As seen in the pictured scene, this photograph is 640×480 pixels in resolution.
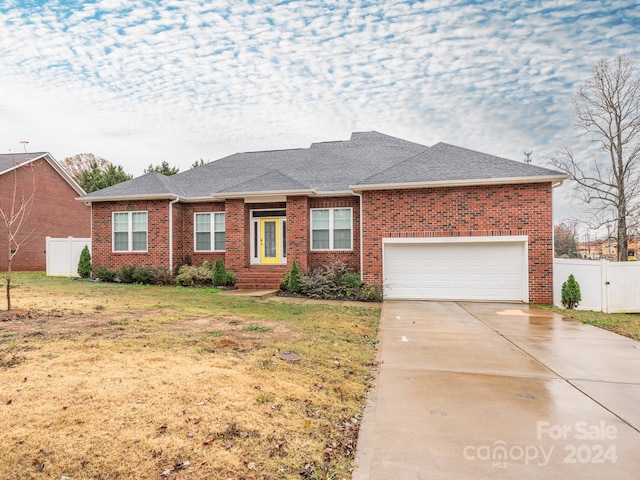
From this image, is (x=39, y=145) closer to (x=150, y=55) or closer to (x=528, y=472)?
(x=150, y=55)

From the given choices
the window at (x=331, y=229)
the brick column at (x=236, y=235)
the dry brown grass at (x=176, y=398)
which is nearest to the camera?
the dry brown grass at (x=176, y=398)

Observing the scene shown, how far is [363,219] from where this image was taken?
12.5 m

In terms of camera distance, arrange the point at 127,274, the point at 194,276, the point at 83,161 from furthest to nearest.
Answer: the point at 83,161 < the point at 127,274 < the point at 194,276

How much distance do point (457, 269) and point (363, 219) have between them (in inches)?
139

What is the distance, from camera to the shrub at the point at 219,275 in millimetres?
13883

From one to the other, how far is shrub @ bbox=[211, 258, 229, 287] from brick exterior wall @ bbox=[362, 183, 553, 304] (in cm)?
540

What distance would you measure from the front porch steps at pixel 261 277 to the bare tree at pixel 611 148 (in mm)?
17349

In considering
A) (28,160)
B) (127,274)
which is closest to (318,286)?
(127,274)

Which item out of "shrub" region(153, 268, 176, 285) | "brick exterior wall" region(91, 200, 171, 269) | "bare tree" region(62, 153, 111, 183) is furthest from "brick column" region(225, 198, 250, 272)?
"bare tree" region(62, 153, 111, 183)

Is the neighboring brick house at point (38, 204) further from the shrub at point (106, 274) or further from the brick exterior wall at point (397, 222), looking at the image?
the brick exterior wall at point (397, 222)

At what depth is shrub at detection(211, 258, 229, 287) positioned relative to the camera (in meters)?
13.9

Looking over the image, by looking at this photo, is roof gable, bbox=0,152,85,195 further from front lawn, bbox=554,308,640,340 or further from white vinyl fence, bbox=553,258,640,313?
white vinyl fence, bbox=553,258,640,313

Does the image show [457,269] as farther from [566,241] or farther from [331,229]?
[566,241]

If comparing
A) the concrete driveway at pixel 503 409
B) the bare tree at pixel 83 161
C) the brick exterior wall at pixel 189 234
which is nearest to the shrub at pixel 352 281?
the concrete driveway at pixel 503 409
